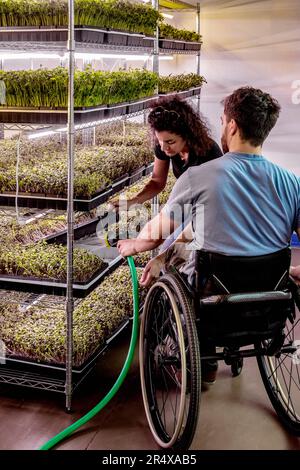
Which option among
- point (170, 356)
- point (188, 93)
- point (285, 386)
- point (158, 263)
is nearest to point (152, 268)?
point (158, 263)

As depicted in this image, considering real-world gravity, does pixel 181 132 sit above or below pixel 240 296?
above

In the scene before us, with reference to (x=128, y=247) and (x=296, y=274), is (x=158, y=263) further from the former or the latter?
(x=296, y=274)

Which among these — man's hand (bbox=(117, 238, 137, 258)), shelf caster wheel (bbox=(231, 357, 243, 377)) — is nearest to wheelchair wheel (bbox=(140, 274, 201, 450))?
man's hand (bbox=(117, 238, 137, 258))

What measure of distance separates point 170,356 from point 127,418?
0.63m

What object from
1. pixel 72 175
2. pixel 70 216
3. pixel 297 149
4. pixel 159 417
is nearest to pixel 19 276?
pixel 70 216

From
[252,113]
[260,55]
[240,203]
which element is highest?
[260,55]

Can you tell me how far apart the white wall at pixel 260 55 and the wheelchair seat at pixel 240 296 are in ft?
15.6

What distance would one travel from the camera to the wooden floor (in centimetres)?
290

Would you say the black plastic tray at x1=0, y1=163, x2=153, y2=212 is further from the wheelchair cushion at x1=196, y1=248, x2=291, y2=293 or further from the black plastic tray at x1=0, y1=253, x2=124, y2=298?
the wheelchair cushion at x1=196, y1=248, x2=291, y2=293

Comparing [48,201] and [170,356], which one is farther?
[48,201]

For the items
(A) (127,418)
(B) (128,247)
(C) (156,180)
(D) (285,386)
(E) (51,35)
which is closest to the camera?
(B) (128,247)

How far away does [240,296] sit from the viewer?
236 centimetres

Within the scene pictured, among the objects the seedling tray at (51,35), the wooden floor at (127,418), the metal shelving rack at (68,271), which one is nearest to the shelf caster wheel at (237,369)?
the wooden floor at (127,418)
